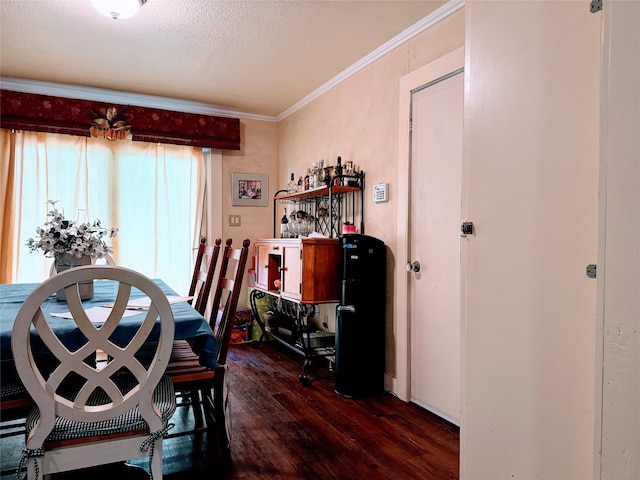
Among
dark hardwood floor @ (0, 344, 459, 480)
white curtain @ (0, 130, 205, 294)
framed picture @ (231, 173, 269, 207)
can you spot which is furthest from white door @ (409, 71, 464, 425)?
white curtain @ (0, 130, 205, 294)

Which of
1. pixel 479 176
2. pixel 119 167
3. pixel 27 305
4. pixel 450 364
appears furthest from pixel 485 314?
pixel 119 167

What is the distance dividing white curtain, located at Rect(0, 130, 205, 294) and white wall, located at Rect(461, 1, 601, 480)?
3471 millimetres

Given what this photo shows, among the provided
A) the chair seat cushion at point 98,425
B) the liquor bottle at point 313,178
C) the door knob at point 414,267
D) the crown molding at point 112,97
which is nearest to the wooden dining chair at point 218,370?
the chair seat cushion at point 98,425

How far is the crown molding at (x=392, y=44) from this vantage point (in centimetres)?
244

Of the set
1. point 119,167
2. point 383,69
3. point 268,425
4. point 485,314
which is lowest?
point 268,425

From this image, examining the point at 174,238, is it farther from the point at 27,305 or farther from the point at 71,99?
the point at 27,305

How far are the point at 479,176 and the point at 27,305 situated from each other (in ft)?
4.75

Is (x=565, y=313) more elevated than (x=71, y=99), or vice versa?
(x=71, y=99)

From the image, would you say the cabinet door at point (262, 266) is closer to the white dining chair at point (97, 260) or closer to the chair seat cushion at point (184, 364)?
the white dining chair at point (97, 260)

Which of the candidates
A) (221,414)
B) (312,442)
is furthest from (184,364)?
(312,442)

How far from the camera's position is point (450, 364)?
2.48m

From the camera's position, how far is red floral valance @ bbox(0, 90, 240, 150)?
3633 mm

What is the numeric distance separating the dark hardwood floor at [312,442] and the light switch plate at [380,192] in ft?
4.43

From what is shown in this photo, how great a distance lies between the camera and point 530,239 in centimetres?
128
